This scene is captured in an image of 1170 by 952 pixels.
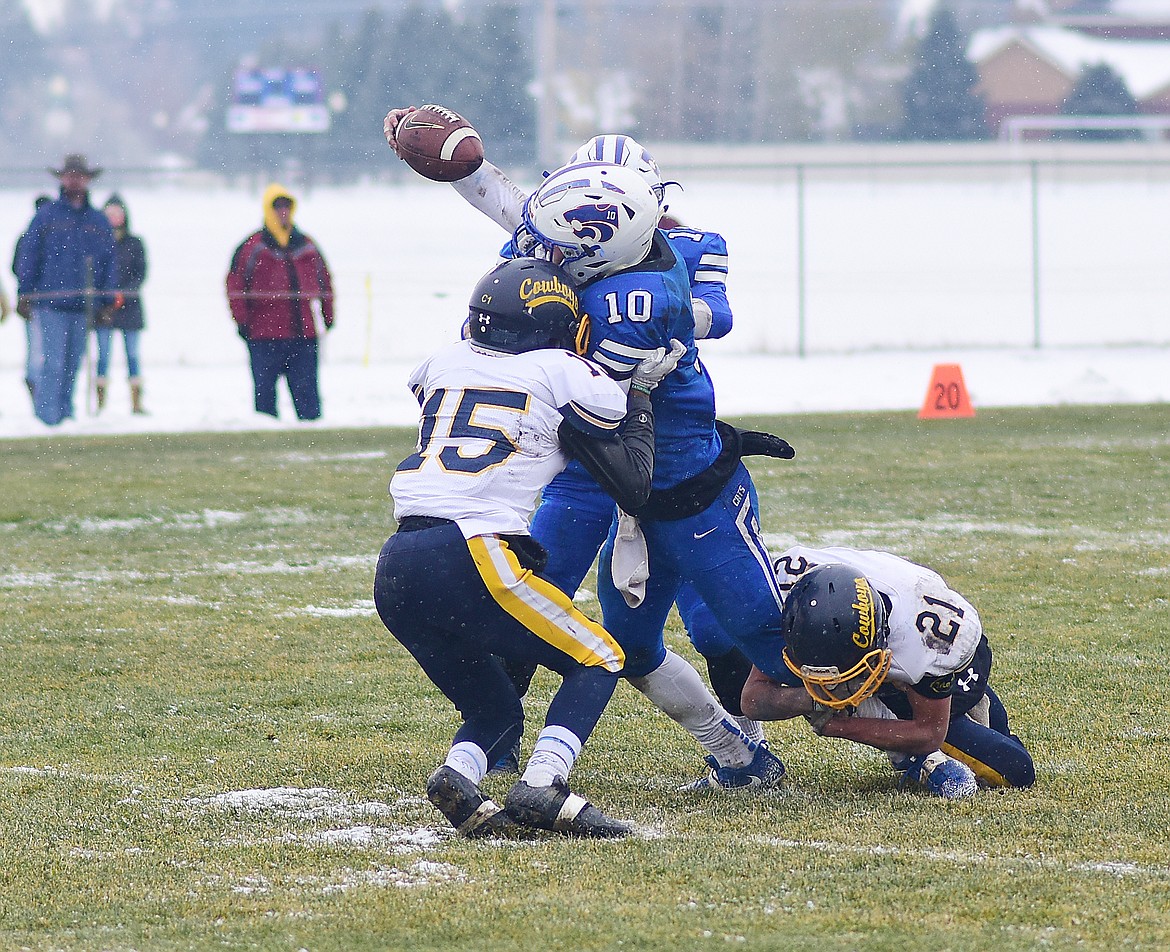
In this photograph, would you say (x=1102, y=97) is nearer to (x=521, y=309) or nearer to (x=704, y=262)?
(x=704, y=262)

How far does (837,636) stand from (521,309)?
3.46 feet

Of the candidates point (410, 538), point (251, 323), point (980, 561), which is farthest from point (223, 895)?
point (251, 323)

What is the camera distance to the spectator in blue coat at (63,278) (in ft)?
42.1

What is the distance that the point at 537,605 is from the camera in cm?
379

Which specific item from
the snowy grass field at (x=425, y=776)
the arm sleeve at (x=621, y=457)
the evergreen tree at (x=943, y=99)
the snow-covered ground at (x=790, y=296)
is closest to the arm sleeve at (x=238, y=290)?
the snow-covered ground at (x=790, y=296)

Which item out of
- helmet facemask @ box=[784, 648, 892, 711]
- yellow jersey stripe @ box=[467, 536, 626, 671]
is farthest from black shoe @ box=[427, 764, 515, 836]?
helmet facemask @ box=[784, 648, 892, 711]

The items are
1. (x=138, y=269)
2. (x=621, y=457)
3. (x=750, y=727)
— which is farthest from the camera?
(x=138, y=269)

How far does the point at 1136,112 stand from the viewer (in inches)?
2041

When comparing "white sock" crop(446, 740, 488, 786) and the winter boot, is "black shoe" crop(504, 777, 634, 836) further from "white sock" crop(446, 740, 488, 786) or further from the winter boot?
the winter boot

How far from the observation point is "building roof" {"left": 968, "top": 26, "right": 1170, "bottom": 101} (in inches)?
2089

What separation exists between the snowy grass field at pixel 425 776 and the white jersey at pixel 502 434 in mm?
755

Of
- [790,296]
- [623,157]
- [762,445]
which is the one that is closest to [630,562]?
[762,445]

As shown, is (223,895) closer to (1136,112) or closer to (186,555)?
(186,555)

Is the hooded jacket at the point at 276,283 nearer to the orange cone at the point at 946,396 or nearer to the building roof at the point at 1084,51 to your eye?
the orange cone at the point at 946,396
